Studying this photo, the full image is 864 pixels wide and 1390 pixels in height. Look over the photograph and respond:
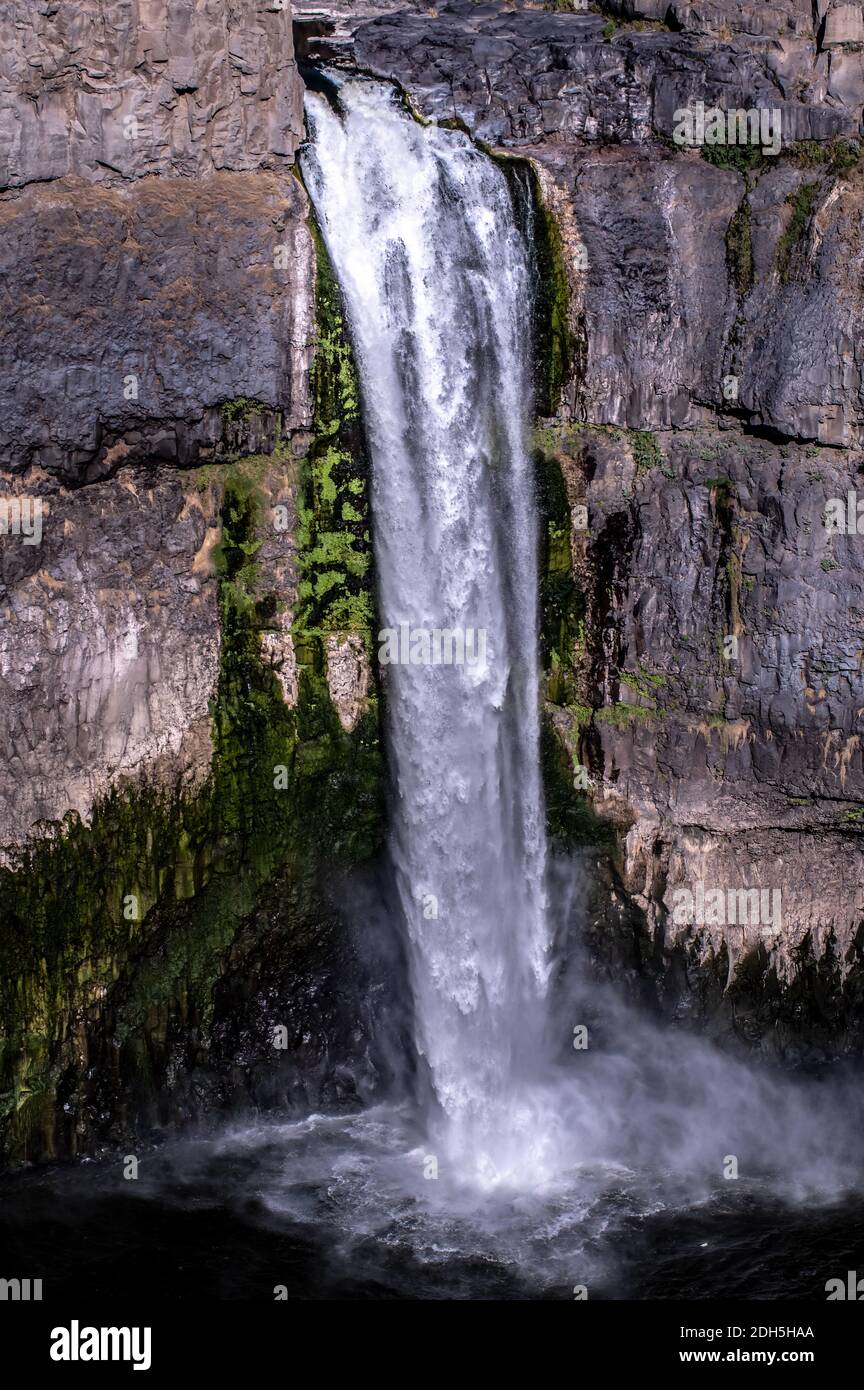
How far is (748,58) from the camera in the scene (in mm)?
17062

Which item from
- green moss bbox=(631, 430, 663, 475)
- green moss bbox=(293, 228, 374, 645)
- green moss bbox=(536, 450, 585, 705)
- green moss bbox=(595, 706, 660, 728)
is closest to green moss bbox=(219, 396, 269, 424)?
green moss bbox=(293, 228, 374, 645)

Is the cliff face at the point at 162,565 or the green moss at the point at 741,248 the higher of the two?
the green moss at the point at 741,248

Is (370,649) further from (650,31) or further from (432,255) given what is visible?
(650,31)

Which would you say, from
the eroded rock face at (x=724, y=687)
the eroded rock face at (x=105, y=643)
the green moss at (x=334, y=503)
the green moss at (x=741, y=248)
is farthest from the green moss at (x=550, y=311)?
the eroded rock face at (x=105, y=643)

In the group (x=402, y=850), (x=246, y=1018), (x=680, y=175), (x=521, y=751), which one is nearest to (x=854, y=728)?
(x=521, y=751)

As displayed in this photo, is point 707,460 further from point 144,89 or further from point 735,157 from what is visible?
point 144,89

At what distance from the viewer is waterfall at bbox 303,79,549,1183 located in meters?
16.3

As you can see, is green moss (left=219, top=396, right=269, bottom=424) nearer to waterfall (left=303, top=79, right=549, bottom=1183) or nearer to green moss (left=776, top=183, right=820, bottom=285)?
waterfall (left=303, top=79, right=549, bottom=1183)

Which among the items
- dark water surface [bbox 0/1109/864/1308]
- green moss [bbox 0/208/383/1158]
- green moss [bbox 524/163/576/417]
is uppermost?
green moss [bbox 524/163/576/417]

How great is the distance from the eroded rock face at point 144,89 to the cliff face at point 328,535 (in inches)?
1.1

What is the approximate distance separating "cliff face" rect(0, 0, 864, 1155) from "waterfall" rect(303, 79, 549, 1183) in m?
0.40

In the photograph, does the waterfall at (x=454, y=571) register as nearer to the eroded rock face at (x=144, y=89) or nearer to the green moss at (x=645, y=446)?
the eroded rock face at (x=144, y=89)

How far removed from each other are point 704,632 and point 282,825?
4.76 m

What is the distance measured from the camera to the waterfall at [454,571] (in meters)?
16.3
